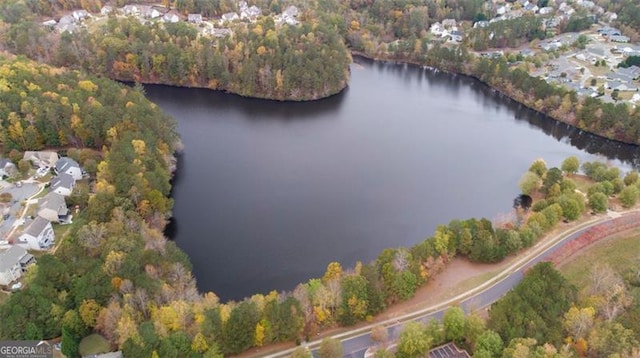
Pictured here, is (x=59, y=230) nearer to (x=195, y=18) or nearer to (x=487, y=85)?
(x=195, y=18)

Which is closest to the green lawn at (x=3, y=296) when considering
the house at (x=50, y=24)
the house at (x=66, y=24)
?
the house at (x=66, y=24)

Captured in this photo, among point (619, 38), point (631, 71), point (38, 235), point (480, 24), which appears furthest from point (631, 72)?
point (38, 235)

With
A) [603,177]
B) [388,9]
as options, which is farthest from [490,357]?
[388,9]

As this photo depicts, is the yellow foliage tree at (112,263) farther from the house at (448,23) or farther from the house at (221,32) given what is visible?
the house at (448,23)

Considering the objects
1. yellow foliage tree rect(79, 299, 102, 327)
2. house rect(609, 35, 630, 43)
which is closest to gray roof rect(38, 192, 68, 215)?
yellow foliage tree rect(79, 299, 102, 327)

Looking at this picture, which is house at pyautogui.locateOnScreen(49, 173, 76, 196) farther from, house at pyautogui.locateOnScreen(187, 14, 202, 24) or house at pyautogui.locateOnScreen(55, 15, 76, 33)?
house at pyautogui.locateOnScreen(187, 14, 202, 24)
